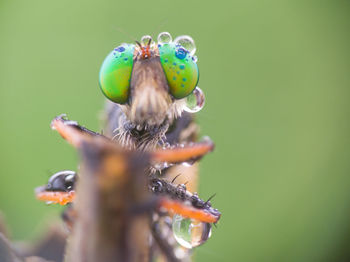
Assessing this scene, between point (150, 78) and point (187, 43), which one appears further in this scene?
point (187, 43)


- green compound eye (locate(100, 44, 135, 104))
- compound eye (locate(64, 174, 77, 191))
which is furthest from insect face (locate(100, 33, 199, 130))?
compound eye (locate(64, 174, 77, 191))

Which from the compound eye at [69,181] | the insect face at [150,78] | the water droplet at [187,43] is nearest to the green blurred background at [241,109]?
the water droplet at [187,43]

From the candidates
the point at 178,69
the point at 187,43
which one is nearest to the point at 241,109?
the point at 187,43

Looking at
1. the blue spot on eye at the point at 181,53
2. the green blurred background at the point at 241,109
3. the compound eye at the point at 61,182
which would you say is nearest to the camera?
the compound eye at the point at 61,182

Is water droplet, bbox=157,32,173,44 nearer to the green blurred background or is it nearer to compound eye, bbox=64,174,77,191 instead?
compound eye, bbox=64,174,77,191

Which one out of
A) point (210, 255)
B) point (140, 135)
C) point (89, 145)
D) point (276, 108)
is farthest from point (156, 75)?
point (276, 108)

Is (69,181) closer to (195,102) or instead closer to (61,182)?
(61,182)

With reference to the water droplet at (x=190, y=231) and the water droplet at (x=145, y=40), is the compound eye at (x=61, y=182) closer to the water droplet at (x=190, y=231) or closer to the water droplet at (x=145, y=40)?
the water droplet at (x=190, y=231)
